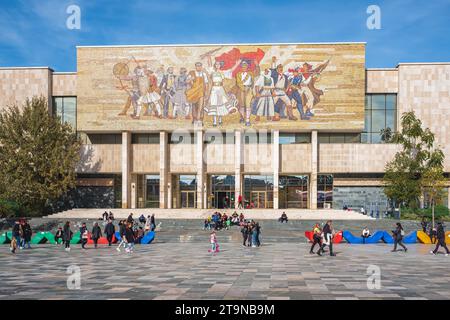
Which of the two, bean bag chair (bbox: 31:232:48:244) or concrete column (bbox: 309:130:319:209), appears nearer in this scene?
bean bag chair (bbox: 31:232:48:244)

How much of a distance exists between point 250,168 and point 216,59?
13.2 meters

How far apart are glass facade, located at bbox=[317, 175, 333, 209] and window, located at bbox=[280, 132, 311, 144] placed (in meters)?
4.69

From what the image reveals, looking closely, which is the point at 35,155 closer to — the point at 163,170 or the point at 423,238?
the point at 163,170

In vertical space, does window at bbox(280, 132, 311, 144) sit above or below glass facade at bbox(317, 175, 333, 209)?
above

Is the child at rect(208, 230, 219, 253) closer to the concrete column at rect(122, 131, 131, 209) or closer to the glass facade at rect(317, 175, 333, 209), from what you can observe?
the concrete column at rect(122, 131, 131, 209)

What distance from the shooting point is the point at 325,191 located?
6047 cm

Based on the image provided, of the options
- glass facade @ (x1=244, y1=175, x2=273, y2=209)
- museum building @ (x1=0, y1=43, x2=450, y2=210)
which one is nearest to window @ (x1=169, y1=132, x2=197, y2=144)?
museum building @ (x1=0, y1=43, x2=450, y2=210)

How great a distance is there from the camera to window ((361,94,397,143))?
2399 inches

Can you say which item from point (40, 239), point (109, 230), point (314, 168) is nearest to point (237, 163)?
point (314, 168)

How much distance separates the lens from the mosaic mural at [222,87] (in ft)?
190

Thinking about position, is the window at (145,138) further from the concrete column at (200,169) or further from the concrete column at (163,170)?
the concrete column at (200,169)

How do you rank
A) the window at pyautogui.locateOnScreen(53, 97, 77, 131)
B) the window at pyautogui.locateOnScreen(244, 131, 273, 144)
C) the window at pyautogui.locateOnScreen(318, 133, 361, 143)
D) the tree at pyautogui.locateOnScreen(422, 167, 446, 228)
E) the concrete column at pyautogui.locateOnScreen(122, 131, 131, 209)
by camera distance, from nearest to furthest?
the tree at pyautogui.locateOnScreen(422, 167, 446, 228)
the window at pyautogui.locateOnScreen(244, 131, 273, 144)
the concrete column at pyautogui.locateOnScreen(122, 131, 131, 209)
the window at pyautogui.locateOnScreen(318, 133, 361, 143)
the window at pyautogui.locateOnScreen(53, 97, 77, 131)
